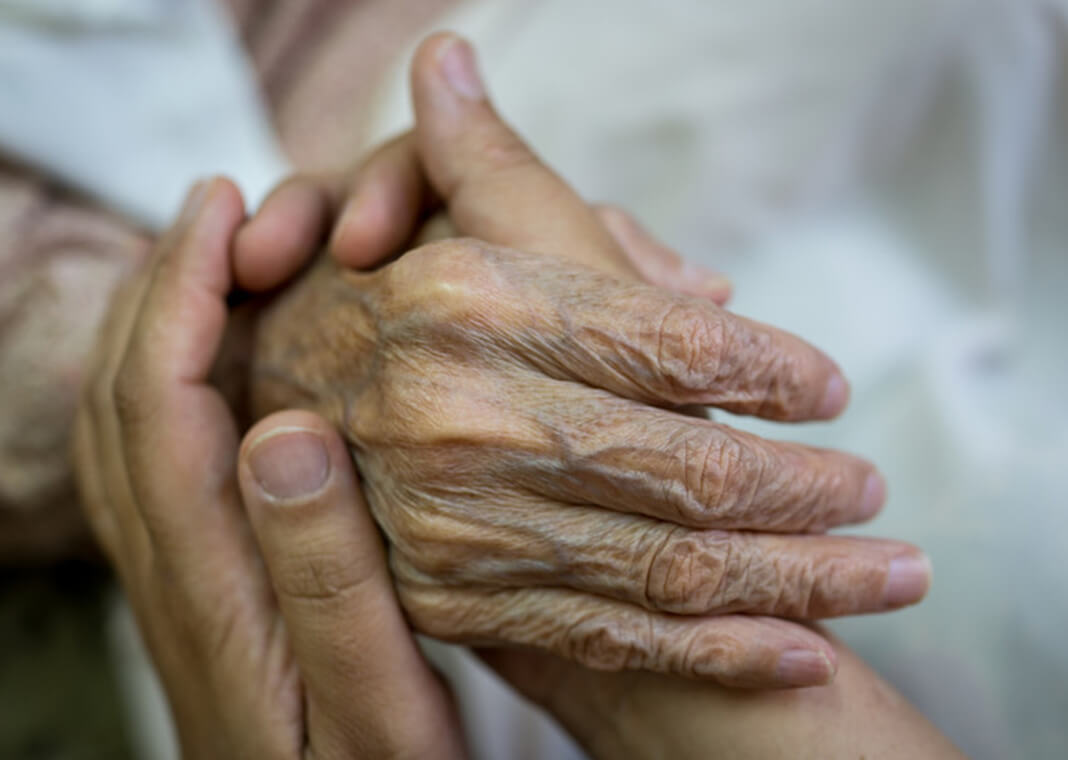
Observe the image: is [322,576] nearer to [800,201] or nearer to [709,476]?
[709,476]

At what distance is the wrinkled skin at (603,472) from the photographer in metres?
0.69

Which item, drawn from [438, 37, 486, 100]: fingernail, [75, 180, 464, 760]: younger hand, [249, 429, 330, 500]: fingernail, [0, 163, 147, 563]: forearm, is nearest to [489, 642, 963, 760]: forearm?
[75, 180, 464, 760]: younger hand

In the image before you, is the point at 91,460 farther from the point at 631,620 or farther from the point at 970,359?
the point at 970,359

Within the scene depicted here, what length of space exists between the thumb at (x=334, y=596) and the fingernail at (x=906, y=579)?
43cm

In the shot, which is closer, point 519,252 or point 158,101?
point 519,252

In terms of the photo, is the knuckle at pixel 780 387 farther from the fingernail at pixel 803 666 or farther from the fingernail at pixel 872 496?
the fingernail at pixel 803 666

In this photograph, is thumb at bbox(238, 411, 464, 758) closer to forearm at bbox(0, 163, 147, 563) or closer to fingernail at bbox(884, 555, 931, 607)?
fingernail at bbox(884, 555, 931, 607)

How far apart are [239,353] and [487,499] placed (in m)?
0.44

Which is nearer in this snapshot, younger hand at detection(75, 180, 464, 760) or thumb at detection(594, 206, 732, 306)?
younger hand at detection(75, 180, 464, 760)

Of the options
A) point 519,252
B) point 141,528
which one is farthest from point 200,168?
point 519,252

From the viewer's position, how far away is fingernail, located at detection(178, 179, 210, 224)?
955mm

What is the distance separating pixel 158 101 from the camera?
4.18 feet

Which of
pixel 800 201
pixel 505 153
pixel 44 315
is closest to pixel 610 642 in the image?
pixel 505 153

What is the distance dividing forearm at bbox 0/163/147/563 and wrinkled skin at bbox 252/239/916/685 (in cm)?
65
